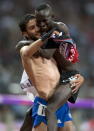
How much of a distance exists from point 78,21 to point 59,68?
6758mm

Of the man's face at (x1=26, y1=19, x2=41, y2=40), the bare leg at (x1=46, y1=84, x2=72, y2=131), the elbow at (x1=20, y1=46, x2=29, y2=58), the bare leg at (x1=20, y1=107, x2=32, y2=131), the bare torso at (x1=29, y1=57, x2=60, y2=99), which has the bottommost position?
the bare leg at (x1=20, y1=107, x2=32, y2=131)

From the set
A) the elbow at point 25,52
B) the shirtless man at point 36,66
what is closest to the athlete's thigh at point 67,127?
the shirtless man at point 36,66

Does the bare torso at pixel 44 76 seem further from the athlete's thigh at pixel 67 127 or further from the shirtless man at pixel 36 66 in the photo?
the athlete's thigh at pixel 67 127

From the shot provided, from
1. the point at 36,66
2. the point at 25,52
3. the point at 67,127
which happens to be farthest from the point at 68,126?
the point at 25,52

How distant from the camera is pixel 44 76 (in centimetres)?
541

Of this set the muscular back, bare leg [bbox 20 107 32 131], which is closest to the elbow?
the muscular back

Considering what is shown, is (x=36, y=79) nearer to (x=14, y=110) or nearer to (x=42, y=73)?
(x=42, y=73)

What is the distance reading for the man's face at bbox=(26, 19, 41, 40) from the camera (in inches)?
209

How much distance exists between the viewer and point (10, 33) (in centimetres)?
1125

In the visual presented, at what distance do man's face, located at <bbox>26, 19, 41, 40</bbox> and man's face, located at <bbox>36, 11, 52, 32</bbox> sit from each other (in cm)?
10

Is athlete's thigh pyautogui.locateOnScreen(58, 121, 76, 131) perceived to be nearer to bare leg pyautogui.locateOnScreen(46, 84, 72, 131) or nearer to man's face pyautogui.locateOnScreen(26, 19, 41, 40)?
bare leg pyautogui.locateOnScreen(46, 84, 72, 131)

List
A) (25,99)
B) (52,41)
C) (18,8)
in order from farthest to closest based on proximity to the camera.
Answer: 1. (18,8)
2. (25,99)
3. (52,41)

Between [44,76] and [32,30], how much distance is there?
0.39 metres

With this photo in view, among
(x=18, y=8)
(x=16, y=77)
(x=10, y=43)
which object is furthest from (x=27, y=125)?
(x=18, y=8)
